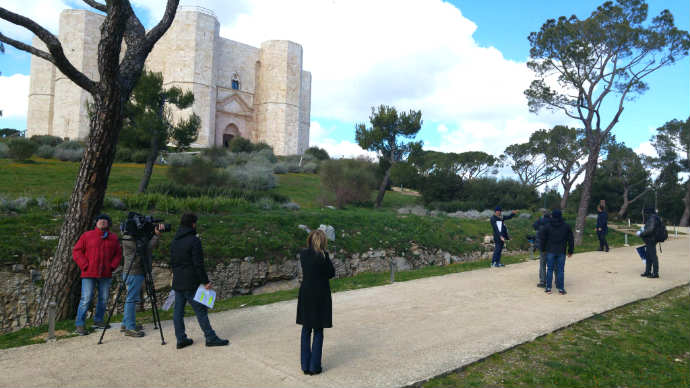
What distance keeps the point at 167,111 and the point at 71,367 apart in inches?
730

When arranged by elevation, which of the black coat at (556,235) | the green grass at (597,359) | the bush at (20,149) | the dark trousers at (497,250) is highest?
the bush at (20,149)

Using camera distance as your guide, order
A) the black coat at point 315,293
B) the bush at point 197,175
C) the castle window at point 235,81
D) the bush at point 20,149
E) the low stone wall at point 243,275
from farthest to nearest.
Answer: the castle window at point 235,81 < the bush at point 20,149 < the bush at point 197,175 < the low stone wall at point 243,275 < the black coat at point 315,293

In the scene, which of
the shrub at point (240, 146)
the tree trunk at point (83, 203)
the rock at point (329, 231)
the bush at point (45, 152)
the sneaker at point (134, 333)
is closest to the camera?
the sneaker at point (134, 333)

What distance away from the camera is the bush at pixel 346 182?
2464 centimetres

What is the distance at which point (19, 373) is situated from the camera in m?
4.16

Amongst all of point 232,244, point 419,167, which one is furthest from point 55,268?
point 419,167

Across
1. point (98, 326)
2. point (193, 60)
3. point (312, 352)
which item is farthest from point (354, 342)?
point (193, 60)

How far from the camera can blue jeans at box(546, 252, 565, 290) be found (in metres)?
7.75

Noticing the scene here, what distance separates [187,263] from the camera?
15.9 feet

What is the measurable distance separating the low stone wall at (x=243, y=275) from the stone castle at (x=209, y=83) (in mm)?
37449

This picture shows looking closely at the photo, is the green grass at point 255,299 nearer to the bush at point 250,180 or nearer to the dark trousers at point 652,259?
the dark trousers at point 652,259

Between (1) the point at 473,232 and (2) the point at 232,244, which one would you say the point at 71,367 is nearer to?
(2) the point at 232,244

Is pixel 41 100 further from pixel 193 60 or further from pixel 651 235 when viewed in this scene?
pixel 651 235

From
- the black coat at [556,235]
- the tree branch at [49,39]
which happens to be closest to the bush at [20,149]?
the tree branch at [49,39]
